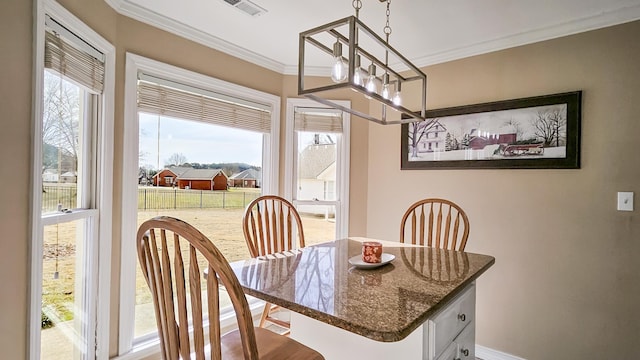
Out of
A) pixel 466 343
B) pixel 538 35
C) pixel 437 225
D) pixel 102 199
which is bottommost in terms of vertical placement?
pixel 466 343

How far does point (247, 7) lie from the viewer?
206 centimetres

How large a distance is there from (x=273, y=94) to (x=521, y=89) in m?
1.98

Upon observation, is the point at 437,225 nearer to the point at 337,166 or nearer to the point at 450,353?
the point at 450,353

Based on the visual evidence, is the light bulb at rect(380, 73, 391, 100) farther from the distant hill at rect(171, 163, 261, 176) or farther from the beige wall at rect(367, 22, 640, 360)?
the distant hill at rect(171, 163, 261, 176)

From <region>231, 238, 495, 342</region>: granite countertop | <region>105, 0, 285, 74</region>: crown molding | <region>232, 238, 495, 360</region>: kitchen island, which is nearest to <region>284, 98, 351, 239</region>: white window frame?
<region>105, 0, 285, 74</region>: crown molding

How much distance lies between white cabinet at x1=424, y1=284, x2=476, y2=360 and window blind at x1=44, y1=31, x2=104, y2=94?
191cm

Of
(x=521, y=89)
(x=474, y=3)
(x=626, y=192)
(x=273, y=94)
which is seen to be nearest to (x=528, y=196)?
(x=626, y=192)

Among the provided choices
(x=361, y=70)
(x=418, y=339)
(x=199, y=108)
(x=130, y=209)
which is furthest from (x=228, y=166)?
(x=418, y=339)

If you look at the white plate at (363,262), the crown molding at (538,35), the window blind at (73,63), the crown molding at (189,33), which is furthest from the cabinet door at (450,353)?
the crown molding at (189,33)

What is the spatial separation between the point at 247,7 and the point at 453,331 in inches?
81.1

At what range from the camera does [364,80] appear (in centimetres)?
164

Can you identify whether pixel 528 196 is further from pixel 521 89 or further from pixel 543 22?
pixel 543 22

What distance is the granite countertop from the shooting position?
94cm

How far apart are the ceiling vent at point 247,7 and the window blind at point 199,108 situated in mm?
701
